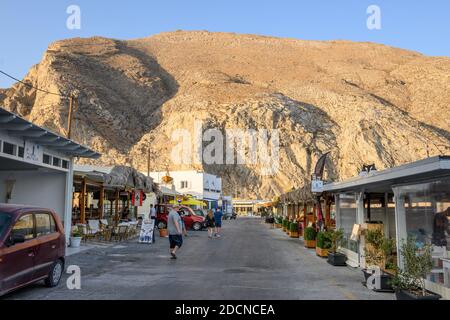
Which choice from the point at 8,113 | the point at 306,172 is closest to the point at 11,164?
the point at 8,113

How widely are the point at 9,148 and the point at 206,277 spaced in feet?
21.1

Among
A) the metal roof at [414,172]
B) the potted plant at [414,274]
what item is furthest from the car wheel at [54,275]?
the metal roof at [414,172]

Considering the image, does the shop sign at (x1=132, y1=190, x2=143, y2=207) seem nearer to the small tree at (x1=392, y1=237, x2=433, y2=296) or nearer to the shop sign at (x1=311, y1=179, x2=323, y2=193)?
the shop sign at (x1=311, y1=179, x2=323, y2=193)

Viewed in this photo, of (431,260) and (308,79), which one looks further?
(308,79)

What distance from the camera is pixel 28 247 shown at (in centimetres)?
745

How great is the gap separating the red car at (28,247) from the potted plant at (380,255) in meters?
6.39

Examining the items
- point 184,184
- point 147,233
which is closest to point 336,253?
point 147,233

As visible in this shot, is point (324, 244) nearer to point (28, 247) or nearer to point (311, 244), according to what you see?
point (311, 244)

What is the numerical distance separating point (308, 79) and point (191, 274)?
121m

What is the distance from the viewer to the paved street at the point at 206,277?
8.02 metres

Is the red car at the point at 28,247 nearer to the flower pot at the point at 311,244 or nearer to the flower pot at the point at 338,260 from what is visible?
the flower pot at the point at 338,260

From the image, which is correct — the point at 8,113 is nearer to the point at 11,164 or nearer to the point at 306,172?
the point at 11,164

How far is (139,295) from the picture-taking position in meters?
7.85
